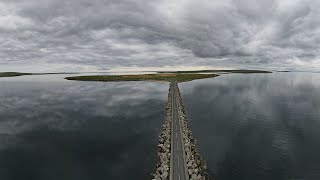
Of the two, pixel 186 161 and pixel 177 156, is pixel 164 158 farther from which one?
pixel 186 161

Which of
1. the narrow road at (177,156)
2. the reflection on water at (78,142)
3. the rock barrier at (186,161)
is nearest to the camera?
the narrow road at (177,156)

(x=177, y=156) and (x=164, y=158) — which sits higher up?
(x=177, y=156)

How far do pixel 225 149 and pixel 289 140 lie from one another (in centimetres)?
1717

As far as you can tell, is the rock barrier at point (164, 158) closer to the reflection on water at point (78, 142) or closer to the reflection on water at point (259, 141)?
the reflection on water at point (78, 142)

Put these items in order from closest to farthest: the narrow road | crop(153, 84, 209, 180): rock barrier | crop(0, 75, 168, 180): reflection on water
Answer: the narrow road, crop(153, 84, 209, 180): rock barrier, crop(0, 75, 168, 180): reflection on water

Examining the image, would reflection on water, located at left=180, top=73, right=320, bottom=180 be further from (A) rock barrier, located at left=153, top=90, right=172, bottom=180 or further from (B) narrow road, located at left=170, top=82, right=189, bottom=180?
(A) rock barrier, located at left=153, top=90, right=172, bottom=180

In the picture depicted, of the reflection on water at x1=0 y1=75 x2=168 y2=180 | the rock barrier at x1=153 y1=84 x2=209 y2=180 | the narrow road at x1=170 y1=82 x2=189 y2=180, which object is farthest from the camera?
the reflection on water at x1=0 y1=75 x2=168 y2=180

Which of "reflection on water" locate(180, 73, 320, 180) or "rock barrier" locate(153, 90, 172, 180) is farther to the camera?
"reflection on water" locate(180, 73, 320, 180)

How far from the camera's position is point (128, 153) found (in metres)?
49.7

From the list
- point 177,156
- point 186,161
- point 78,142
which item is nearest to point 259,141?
point 177,156

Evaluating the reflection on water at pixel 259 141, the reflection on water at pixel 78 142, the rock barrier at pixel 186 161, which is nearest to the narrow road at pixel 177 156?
the rock barrier at pixel 186 161

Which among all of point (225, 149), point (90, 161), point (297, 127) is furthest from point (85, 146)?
point (297, 127)

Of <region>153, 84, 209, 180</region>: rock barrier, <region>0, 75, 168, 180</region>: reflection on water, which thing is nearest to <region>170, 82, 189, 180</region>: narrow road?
<region>153, 84, 209, 180</region>: rock barrier

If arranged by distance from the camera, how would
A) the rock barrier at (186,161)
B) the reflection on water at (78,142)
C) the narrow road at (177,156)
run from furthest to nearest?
the reflection on water at (78,142) → the rock barrier at (186,161) → the narrow road at (177,156)
